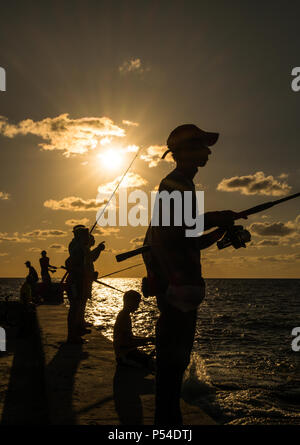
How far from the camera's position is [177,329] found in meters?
2.78

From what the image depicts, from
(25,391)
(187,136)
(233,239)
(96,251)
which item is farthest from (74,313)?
(187,136)

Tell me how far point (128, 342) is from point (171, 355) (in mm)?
3676

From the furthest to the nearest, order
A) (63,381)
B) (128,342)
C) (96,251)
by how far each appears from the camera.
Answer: (96,251), (128,342), (63,381)

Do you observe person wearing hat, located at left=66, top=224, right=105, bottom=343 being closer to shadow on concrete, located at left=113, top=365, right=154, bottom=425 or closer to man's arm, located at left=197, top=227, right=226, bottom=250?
shadow on concrete, located at left=113, top=365, right=154, bottom=425

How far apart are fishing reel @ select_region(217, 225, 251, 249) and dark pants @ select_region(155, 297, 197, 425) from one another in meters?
0.74

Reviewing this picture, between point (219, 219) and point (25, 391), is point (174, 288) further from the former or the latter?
point (25, 391)

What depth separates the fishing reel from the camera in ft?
10.7

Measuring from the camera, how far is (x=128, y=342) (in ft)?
20.7

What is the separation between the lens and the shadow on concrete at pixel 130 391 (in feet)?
12.1

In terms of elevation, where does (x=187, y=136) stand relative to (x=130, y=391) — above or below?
above
